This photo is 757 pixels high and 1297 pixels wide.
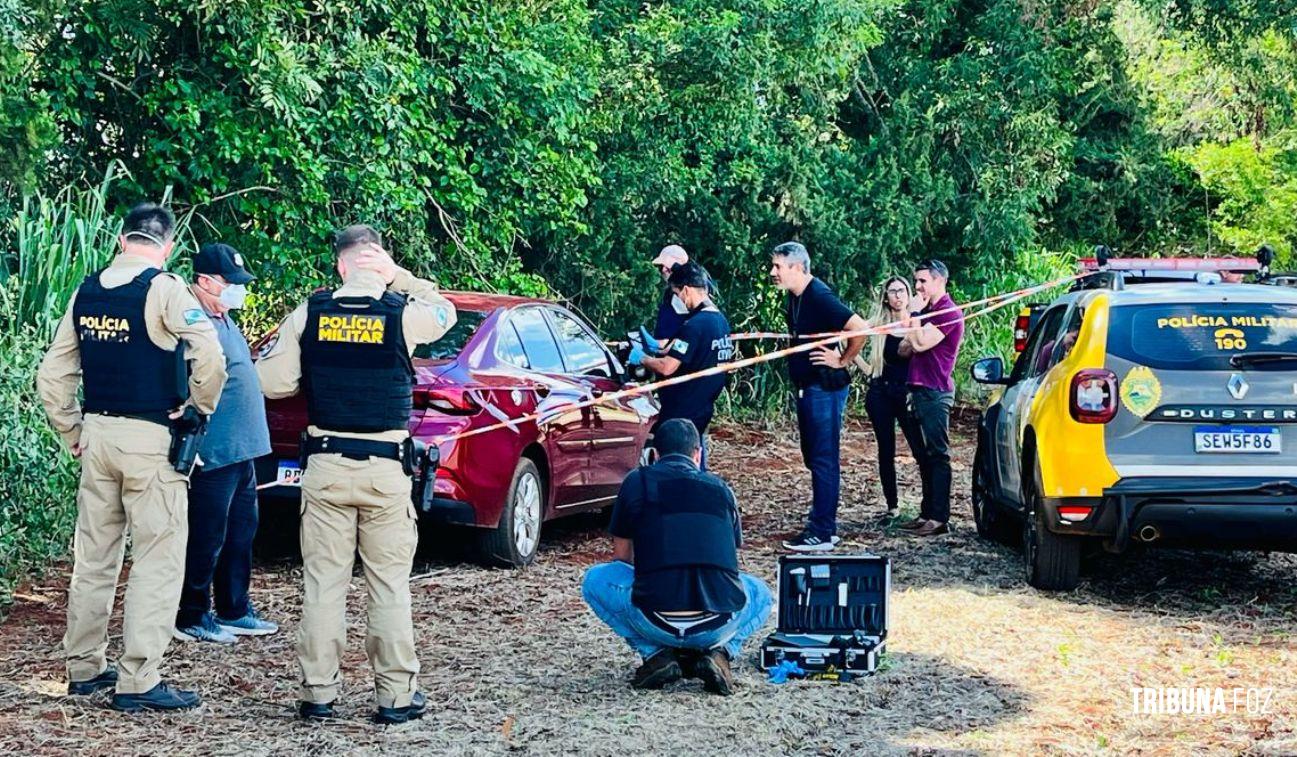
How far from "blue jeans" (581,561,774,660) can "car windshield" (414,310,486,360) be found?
2.68 metres

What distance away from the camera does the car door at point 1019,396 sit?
9523 mm

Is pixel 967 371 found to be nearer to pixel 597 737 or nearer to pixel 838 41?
pixel 838 41

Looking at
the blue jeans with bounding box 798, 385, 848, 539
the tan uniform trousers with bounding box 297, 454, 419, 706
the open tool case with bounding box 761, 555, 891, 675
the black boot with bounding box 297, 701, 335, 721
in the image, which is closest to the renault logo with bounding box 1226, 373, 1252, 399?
the open tool case with bounding box 761, 555, 891, 675

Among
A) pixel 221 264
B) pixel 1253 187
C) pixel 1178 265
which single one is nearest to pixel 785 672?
pixel 221 264

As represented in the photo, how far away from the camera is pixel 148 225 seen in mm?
6613

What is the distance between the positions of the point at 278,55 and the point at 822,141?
9063mm

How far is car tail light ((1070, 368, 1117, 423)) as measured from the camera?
8.35m

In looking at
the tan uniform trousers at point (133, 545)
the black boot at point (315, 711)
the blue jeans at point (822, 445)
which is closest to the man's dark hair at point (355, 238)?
the tan uniform trousers at point (133, 545)

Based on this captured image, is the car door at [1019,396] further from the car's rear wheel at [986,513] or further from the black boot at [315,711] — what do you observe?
the black boot at [315,711]

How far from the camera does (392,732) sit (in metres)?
6.19

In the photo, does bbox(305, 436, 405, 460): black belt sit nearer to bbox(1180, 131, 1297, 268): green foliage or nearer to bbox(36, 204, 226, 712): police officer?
bbox(36, 204, 226, 712): police officer

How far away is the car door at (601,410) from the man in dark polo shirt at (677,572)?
140 inches

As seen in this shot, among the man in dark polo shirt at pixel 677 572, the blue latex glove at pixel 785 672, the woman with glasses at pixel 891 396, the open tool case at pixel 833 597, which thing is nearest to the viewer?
the man in dark polo shirt at pixel 677 572

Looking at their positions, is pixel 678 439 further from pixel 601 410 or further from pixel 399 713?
pixel 601 410
